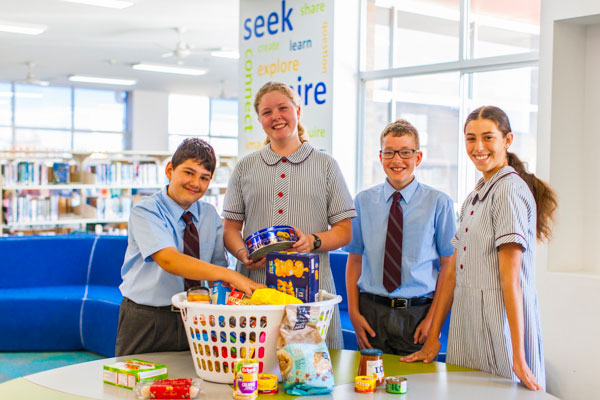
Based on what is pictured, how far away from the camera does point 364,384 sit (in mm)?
1617

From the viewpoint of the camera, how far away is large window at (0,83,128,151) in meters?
14.6

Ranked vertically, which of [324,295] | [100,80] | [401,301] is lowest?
[401,301]

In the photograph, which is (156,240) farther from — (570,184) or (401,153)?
(570,184)

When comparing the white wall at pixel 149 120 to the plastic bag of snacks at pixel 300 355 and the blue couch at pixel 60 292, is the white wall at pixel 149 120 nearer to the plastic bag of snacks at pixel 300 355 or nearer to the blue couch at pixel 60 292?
the blue couch at pixel 60 292

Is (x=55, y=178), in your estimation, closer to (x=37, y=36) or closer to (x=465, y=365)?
(x=37, y=36)

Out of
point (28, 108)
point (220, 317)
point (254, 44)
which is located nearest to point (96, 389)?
point (220, 317)

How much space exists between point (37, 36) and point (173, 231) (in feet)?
29.0

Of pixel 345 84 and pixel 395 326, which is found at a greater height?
pixel 345 84

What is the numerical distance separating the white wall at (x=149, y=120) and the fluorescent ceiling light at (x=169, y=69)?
336 cm

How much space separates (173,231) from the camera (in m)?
2.04

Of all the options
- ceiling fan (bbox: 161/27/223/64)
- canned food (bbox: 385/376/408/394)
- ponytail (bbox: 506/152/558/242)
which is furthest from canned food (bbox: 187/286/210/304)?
ceiling fan (bbox: 161/27/223/64)

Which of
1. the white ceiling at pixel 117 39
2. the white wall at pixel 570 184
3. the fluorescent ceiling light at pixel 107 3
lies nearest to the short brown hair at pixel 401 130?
the white wall at pixel 570 184

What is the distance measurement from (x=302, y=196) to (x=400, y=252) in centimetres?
45

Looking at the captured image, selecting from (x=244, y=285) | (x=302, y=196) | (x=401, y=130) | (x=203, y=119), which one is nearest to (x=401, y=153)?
(x=401, y=130)
